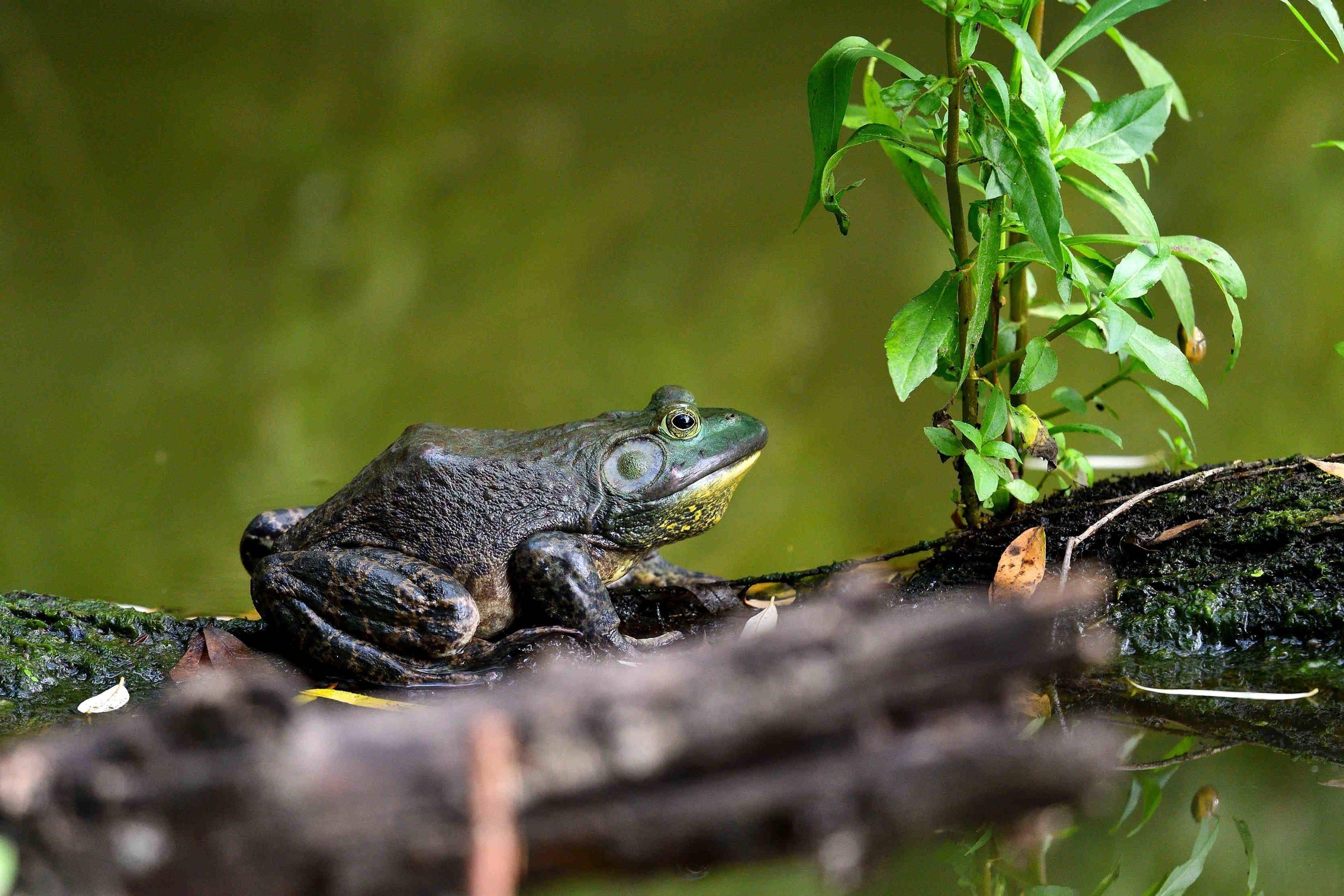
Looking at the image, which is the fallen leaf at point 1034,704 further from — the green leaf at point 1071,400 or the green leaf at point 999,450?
the green leaf at point 1071,400

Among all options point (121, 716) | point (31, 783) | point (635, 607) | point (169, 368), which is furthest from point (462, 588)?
point (169, 368)

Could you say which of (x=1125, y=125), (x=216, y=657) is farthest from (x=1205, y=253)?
(x=216, y=657)

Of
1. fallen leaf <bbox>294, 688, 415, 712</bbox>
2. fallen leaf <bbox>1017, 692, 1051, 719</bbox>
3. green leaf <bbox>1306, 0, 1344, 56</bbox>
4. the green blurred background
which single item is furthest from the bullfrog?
green leaf <bbox>1306, 0, 1344, 56</bbox>

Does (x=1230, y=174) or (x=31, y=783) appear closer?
(x=31, y=783)

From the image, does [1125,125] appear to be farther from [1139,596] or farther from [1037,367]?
[1139,596]

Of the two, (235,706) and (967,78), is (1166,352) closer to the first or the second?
(967,78)

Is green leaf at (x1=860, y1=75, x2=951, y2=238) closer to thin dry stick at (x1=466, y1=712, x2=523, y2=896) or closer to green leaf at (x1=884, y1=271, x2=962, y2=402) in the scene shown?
green leaf at (x1=884, y1=271, x2=962, y2=402)
